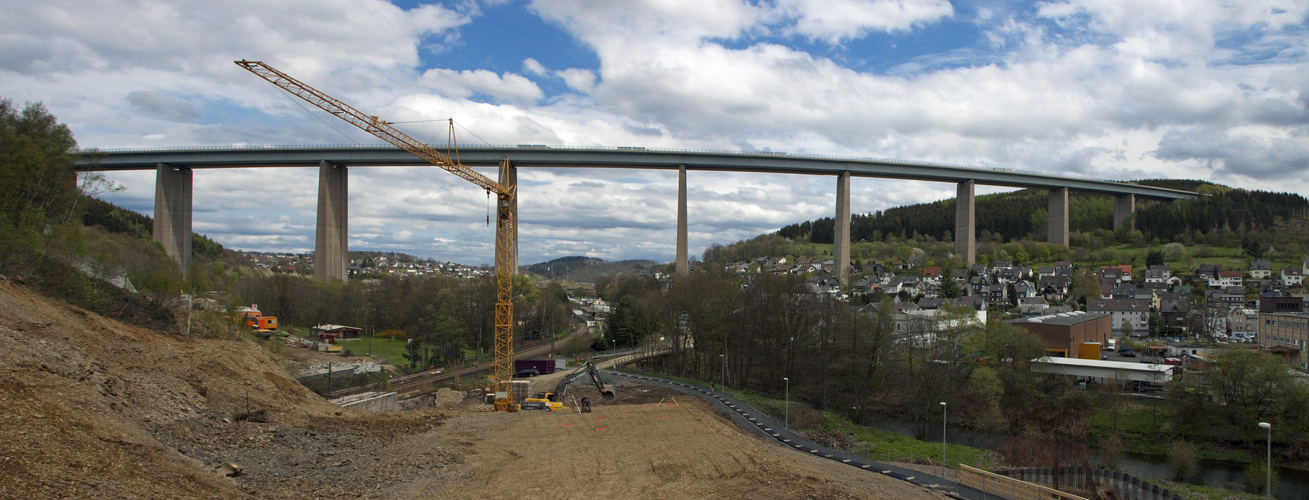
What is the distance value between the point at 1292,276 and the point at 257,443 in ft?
340

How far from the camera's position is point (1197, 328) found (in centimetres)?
6488

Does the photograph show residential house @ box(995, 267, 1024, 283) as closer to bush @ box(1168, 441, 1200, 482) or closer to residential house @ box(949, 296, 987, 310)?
residential house @ box(949, 296, 987, 310)

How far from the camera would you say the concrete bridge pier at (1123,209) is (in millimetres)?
112500

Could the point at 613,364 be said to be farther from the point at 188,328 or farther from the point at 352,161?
the point at 352,161

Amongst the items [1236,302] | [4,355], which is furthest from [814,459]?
[1236,302]

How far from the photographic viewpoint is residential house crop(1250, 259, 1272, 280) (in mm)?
83062

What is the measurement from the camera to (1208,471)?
31812mm

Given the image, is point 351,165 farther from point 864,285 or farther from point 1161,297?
point 1161,297

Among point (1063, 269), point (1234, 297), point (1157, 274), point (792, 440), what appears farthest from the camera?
point (1063, 269)

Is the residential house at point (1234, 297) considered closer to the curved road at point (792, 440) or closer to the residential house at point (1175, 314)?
the residential house at point (1175, 314)

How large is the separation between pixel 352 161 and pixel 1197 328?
86.1 m

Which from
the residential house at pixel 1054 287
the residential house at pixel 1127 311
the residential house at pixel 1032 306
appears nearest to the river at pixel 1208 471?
the residential house at pixel 1032 306

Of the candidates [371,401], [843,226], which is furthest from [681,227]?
[371,401]

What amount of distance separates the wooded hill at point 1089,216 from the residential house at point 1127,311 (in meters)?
51.0
